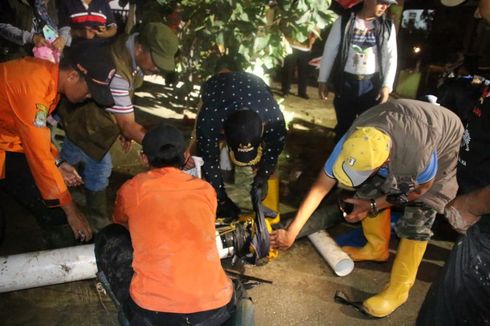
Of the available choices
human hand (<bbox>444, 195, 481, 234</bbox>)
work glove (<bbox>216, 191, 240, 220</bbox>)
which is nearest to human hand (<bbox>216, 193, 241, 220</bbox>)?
work glove (<bbox>216, 191, 240, 220</bbox>)

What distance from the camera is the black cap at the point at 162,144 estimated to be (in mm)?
1920

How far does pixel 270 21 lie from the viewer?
14.2 ft

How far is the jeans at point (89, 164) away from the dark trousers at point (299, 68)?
18.8 ft

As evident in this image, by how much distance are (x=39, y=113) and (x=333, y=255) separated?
2394 mm

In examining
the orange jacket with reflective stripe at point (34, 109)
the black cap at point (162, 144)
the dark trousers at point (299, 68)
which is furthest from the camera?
the dark trousers at point (299, 68)

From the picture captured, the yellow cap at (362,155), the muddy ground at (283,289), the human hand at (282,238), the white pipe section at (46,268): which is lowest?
the muddy ground at (283,289)

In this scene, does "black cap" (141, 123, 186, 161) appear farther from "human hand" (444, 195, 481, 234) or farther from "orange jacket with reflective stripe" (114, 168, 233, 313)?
"human hand" (444, 195, 481, 234)

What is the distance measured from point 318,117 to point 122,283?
18.1 ft

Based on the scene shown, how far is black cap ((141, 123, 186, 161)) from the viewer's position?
1920mm

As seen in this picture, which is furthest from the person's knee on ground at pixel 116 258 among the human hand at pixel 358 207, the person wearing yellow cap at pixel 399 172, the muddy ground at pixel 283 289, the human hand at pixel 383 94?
the human hand at pixel 383 94

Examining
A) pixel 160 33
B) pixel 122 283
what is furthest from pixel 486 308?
pixel 160 33

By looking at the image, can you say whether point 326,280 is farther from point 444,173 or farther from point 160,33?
point 160,33

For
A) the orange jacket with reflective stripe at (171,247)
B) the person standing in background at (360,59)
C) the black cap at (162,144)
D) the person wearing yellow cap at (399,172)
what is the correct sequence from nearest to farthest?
1. the orange jacket with reflective stripe at (171,247)
2. the black cap at (162,144)
3. the person wearing yellow cap at (399,172)
4. the person standing in background at (360,59)

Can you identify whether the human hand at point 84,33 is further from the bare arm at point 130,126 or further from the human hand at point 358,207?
the human hand at point 358,207
